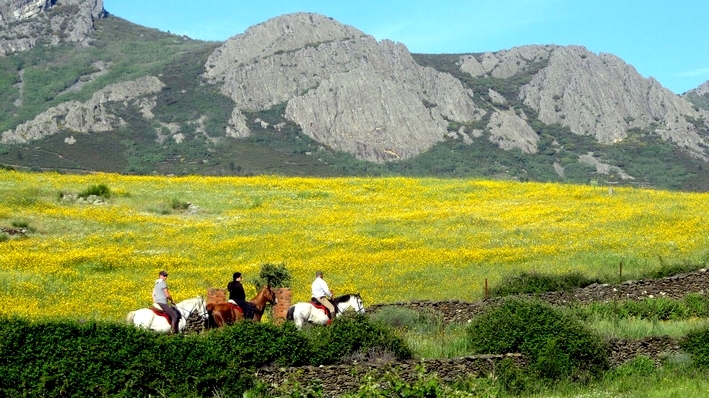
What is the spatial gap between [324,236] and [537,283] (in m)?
15.1

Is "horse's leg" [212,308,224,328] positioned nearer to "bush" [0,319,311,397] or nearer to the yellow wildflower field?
"bush" [0,319,311,397]

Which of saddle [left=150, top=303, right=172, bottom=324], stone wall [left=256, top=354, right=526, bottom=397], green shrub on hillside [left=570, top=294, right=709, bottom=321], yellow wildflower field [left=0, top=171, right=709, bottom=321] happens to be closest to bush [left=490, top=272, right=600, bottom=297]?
yellow wildflower field [left=0, top=171, right=709, bottom=321]

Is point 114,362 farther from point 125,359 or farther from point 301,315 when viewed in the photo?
point 301,315

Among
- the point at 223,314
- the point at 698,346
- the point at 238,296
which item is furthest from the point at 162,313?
the point at 698,346

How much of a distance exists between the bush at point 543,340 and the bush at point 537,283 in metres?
8.32

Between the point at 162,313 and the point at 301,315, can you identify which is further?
the point at 301,315

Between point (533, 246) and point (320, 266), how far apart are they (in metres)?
10.5

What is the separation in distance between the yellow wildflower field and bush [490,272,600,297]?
4.29 feet

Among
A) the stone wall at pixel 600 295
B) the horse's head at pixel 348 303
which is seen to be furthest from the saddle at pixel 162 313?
the stone wall at pixel 600 295

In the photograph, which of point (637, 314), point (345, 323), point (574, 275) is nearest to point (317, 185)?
point (574, 275)

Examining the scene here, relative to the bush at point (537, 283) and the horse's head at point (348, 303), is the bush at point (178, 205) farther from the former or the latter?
the horse's head at point (348, 303)

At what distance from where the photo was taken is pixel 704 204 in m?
50.3

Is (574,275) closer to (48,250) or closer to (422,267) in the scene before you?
(422,267)

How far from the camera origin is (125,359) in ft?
51.1
